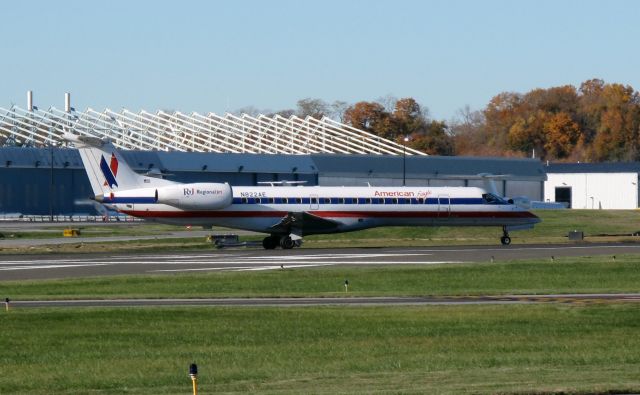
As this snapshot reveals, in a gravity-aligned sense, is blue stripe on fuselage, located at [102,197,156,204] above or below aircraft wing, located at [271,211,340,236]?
above

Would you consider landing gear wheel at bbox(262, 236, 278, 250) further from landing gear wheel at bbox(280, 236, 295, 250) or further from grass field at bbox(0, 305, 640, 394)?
grass field at bbox(0, 305, 640, 394)

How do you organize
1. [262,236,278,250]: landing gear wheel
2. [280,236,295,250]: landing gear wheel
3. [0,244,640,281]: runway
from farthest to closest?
[262,236,278,250]: landing gear wheel, [280,236,295,250]: landing gear wheel, [0,244,640,281]: runway

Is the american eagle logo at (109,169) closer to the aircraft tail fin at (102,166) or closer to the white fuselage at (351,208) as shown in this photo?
the aircraft tail fin at (102,166)

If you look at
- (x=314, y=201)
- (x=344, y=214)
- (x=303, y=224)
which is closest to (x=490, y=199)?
(x=344, y=214)

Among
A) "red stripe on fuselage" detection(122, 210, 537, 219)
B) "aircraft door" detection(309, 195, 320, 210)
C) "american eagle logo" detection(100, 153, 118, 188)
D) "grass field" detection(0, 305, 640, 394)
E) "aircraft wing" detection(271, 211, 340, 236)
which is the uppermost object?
"american eagle logo" detection(100, 153, 118, 188)

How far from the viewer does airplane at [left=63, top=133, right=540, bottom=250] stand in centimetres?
6034

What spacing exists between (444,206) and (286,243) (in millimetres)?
8618

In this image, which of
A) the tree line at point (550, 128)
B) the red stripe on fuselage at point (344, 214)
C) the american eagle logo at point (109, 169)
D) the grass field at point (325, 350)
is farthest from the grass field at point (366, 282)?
the tree line at point (550, 128)

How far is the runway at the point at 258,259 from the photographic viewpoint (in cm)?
4719

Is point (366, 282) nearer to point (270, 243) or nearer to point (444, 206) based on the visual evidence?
point (270, 243)

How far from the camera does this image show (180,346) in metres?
24.8

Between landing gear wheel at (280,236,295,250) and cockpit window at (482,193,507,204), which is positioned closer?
landing gear wheel at (280,236,295,250)

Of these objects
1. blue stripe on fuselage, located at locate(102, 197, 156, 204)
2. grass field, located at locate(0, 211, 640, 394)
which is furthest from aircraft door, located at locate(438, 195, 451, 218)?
grass field, located at locate(0, 211, 640, 394)

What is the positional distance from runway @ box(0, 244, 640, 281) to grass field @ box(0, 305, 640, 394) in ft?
52.7
